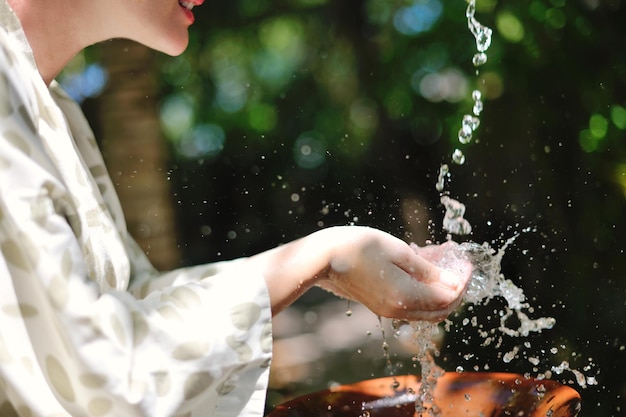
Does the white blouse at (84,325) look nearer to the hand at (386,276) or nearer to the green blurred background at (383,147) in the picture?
the hand at (386,276)

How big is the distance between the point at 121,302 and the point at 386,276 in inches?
11.9

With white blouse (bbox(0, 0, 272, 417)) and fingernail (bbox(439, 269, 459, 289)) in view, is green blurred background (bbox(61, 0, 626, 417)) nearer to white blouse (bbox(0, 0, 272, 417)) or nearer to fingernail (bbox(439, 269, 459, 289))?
fingernail (bbox(439, 269, 459, 289))

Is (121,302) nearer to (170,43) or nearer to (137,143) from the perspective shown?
(170,43)

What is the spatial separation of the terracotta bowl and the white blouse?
23 cm

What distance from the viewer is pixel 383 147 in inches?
156

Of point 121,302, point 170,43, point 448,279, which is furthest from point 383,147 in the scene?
point 121,302

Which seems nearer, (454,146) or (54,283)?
(54,283)

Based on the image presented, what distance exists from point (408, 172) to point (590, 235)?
2.51 ft

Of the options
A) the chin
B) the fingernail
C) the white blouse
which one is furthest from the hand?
the chin

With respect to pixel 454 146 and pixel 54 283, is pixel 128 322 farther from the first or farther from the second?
pixel 454 146

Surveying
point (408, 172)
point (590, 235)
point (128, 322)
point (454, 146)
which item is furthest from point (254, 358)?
point (454, 146)

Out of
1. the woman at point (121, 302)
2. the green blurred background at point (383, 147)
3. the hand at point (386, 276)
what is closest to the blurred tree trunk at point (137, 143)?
the green blurred background at point (383, 147)

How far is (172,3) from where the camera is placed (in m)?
1.24

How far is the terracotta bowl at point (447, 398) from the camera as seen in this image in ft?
3.77
